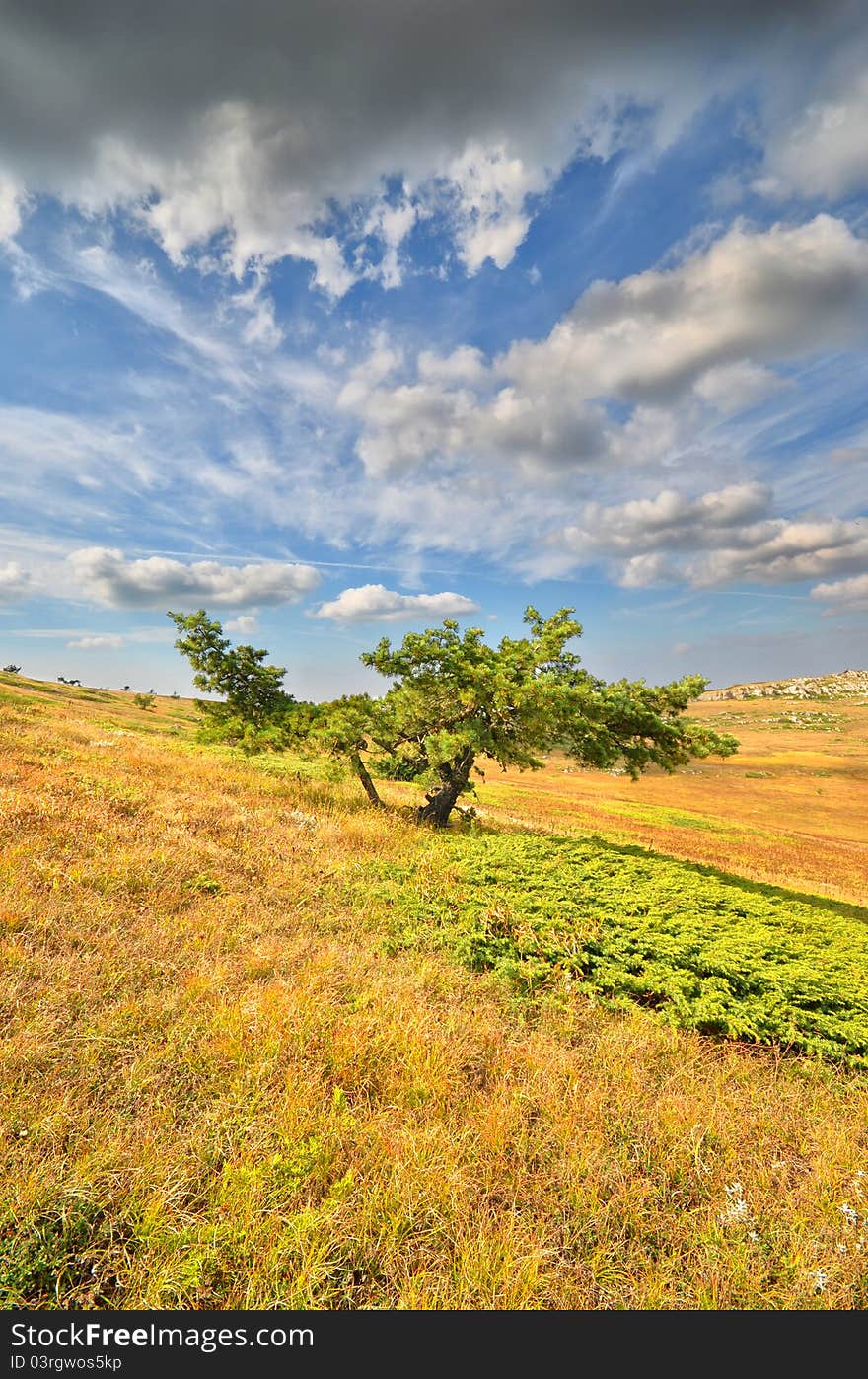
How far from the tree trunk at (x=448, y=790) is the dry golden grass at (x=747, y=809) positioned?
685cm

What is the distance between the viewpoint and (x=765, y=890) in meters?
13.2

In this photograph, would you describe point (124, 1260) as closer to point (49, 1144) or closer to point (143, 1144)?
point (143, 1144)

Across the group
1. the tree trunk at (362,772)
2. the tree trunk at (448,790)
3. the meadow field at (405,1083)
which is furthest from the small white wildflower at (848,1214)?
the tree trunk at (362,772)

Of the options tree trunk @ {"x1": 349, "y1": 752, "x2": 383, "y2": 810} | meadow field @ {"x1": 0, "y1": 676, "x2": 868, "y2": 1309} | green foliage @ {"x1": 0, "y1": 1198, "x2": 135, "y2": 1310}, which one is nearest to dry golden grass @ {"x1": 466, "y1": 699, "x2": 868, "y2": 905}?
tree trunk @ {"x1": 349, "y1": 752, "x2": 383, "y2": 810}

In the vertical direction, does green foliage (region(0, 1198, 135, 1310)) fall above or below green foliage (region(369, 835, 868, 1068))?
above

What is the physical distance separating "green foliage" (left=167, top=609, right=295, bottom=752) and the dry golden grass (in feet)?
43.0

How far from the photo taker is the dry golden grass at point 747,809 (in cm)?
2508

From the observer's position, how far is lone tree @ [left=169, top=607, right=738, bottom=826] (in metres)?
15.5

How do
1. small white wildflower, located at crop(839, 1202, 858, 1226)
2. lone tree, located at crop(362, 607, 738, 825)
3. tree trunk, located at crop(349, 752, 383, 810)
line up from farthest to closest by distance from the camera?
1. tree trunk, located at crop(349, 752, 383, 810)
2. lone tree, located at crop(362, 607, 738, 825)
3. small white wildflower, located at crop(839, 1202, 858, 1226)

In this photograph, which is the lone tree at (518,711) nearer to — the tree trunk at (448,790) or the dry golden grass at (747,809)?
the tree trunk at (448,790)

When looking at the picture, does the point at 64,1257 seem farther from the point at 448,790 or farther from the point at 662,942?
the point at 448,790

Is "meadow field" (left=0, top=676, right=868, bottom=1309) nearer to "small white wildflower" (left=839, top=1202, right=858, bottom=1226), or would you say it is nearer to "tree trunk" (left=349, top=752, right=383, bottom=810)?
"small white wildflower" (left=839, top=1202, right=858, bottom=1226)
